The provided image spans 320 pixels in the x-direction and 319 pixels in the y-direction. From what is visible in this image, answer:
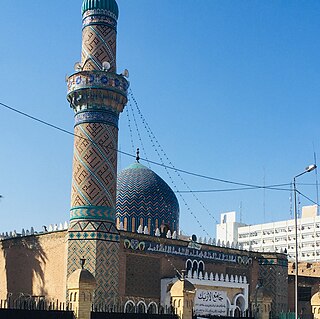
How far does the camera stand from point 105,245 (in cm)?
2538

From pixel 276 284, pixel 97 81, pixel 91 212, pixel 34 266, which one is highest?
pixel 97 81

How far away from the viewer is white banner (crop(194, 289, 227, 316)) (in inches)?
1113

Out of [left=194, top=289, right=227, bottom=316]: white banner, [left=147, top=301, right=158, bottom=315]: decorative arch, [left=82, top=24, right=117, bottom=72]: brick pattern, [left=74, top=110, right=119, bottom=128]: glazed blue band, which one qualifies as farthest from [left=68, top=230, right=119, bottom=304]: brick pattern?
[left=82, top=24, right=117, bottom=72]: brick pattern

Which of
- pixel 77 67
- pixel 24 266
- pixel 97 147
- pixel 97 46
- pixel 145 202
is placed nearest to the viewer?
pixel 97 147

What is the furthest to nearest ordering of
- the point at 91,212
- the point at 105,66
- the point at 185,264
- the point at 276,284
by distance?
1. the point at 276,284
2. the point at 185,264
3. the point at 105,66
4. the point at 91,212

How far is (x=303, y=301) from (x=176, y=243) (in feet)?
40.7

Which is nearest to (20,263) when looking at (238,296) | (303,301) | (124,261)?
(124,261)

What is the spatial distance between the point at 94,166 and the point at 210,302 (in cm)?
848

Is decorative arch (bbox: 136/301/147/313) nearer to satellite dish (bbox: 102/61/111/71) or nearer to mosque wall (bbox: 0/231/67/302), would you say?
mosque wall (bbox: 0/231/67/302)

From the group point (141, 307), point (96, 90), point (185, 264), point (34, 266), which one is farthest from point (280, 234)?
point (96, 90)

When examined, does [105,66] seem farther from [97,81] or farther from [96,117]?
[96,117]

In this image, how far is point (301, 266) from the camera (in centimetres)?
4144

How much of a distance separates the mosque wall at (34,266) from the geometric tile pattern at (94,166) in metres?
2.04

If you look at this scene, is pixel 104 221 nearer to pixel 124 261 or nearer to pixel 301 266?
pixel 124 261
